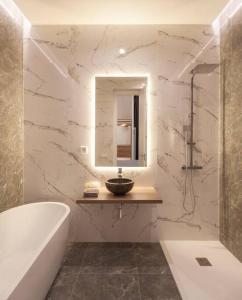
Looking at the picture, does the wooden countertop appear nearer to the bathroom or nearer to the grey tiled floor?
the bathroom

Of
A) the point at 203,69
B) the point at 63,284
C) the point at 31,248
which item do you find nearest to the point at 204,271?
the point at 63,284

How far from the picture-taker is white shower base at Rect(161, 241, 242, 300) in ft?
6.77

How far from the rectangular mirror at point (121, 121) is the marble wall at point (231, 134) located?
983 mm

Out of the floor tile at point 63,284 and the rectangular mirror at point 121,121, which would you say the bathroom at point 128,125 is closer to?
the rectangular mirror at point 121,121

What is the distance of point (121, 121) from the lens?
2.97 metres

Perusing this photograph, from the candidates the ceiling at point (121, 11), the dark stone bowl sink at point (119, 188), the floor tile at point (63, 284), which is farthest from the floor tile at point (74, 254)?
the ceiling at point (121, 11)

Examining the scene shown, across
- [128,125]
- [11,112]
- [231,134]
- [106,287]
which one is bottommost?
[106,287]

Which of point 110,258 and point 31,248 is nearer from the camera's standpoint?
point 31,248

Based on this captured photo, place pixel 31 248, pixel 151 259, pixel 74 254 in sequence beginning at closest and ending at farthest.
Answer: pixel 31 248, pixel 151 259, pixel 74 254

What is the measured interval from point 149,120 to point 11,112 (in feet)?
5.49

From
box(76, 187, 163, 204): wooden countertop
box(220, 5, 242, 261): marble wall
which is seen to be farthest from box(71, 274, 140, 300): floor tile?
box(220, 5, 242, 261): marble wall

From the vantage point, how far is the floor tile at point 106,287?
2.03m

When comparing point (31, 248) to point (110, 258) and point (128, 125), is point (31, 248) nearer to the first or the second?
point (110, 258)

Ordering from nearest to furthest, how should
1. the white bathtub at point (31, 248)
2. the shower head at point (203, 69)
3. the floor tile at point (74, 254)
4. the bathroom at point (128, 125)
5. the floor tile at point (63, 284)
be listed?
the white bathtub at point (31, 248) → the floor tile at point (63, 284) → the floor tile at point (74, 254) → the shower head at point (203, 69) → the bathroom at point (128, 125)
